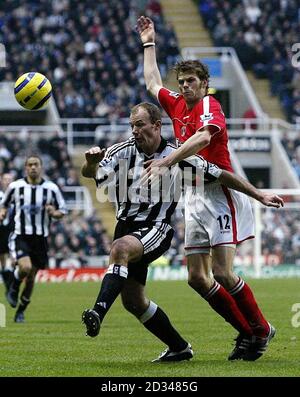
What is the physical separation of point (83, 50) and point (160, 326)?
26877 mm

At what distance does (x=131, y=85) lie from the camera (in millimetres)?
34656

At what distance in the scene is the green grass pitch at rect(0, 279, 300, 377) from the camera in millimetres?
8320

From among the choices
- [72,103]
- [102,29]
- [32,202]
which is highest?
[102,29]

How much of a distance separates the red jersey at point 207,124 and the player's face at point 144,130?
14.3 inches

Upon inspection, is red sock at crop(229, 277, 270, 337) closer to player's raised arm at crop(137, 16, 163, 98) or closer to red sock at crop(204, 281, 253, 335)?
red sock at crop(204, 281, 253, 335)

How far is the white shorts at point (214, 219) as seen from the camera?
9.21 m

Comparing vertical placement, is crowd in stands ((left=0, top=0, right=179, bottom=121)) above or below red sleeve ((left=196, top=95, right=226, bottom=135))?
above

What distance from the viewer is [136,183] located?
8.85 metres

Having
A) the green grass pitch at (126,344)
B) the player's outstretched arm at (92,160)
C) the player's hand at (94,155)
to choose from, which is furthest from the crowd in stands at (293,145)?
the player's hand at (94,155)

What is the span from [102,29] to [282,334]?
25.5 meters

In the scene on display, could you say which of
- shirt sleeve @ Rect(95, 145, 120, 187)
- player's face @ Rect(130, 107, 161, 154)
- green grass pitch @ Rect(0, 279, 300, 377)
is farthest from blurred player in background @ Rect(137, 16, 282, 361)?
shirt sleeve @ Rect(95, 145, 120, 187)

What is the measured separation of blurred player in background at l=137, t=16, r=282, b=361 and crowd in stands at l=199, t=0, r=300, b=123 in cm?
2653
